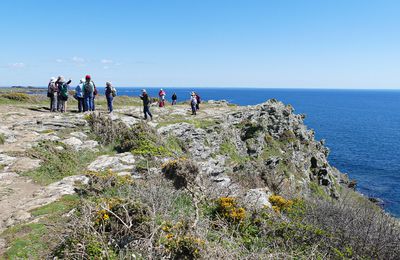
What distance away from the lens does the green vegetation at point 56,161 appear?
12242 mm

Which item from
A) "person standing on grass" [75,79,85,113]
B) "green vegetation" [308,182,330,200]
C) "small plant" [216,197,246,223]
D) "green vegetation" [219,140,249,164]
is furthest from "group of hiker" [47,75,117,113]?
"green vegetation" [308,182,330,200]

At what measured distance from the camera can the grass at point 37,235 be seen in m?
7.14

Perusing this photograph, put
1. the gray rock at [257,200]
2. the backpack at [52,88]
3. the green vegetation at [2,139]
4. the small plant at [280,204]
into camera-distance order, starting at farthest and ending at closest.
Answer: the backpack at [52,88], the green vegetation at [2,139], the small plant at [280,204], the gray rock at [257,200]

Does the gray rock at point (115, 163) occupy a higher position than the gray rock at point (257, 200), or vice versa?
the gray rock at point (115, 163)

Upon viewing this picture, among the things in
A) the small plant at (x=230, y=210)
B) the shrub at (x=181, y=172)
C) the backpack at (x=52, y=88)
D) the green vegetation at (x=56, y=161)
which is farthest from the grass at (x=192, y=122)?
the small plant at (x=230, y=210)

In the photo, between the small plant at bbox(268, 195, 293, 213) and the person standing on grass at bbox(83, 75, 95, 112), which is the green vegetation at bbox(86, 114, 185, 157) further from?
the small plant at bbox(268, 195, 293, 213)

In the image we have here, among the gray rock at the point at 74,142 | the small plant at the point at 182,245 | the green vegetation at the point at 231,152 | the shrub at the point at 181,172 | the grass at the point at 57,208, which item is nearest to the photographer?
the small plant at the point at 182,245

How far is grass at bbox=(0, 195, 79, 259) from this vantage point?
714cm

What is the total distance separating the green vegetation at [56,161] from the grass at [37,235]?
299 cm

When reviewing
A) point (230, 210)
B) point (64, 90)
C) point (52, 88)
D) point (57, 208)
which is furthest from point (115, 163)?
point (52, 88)

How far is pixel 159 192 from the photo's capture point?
33.1ft

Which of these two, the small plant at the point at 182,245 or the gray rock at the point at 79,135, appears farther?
the gray rock at the point at 79,135

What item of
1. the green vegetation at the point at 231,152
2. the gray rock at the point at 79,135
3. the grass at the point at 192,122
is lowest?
the green vegetation at the point at 231,152

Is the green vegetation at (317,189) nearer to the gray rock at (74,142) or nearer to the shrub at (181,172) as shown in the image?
the shrub at (181,172)
